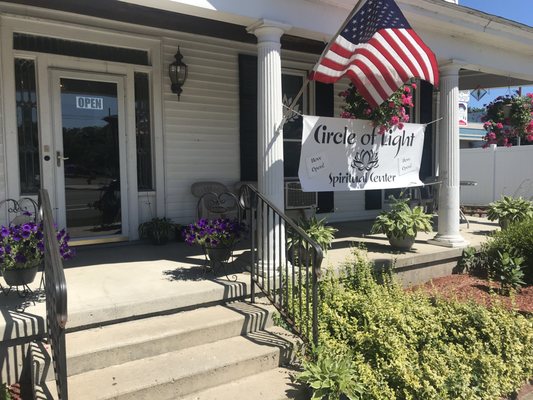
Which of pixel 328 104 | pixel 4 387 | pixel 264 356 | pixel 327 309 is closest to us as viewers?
pixel 4 387

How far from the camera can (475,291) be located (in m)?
4.95

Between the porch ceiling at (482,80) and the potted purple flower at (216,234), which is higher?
the porch ceiling at (482,80)

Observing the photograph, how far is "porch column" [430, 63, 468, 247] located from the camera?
19.1 feet

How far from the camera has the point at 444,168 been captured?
5.84 meters

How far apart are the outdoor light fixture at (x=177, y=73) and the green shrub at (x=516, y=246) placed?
4.32m

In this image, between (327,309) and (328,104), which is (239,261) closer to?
(327,309)

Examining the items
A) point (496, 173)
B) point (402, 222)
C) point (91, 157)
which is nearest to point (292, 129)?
point (402, 222)

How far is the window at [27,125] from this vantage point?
4879 millimetres

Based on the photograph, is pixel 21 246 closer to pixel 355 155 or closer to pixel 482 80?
Result: pixel 355 155

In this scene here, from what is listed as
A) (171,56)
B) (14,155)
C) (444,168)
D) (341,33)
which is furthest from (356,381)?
(171,56)

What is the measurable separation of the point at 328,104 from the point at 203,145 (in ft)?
7.08

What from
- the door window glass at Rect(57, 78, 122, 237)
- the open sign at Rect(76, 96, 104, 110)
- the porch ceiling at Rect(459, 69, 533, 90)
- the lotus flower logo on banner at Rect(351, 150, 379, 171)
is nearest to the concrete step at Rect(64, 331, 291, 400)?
the lotus flower logo on banner at Rect(351, 150, 379, 171)

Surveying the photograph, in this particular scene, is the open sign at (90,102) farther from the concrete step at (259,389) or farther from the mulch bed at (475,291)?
the mulch bed at (475,291)

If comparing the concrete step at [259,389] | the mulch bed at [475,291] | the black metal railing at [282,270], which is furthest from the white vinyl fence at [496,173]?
the concrete step at [259,389]
